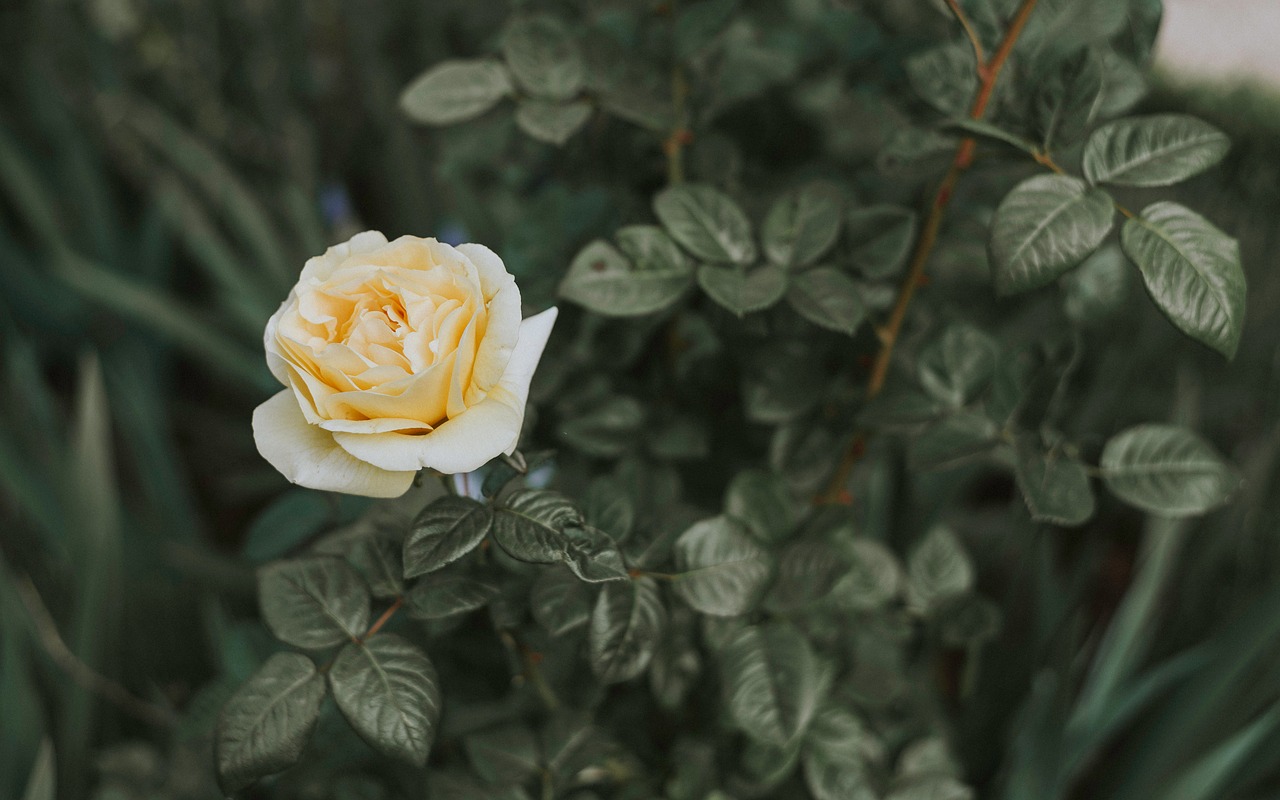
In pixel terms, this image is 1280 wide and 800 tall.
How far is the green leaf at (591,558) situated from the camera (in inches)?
15.3

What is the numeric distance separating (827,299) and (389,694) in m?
0.31

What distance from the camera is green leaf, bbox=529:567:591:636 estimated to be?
454 mm

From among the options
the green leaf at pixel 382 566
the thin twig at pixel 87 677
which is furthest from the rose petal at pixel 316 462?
the thin twig at pixel 87 677

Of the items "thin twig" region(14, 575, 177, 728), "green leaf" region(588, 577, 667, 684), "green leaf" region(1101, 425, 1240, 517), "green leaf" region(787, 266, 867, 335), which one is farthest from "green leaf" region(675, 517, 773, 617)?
"thin twig" region(14, 575, 177, 728)

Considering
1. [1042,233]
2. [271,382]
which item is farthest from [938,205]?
[271,382]

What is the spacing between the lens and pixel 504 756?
54 cm

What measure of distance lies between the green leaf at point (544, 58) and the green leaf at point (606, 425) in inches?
8.1

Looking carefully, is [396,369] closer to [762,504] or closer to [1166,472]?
[762,504]

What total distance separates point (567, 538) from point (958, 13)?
0.35 m

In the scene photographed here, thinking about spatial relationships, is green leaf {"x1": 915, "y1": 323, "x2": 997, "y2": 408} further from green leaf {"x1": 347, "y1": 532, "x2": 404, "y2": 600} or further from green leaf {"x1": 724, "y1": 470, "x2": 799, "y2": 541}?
green leaf {"x1": 347, "y1": 532, "x2": 404, "y2": 600}

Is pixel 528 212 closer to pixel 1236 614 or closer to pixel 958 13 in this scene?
pixel 958 13

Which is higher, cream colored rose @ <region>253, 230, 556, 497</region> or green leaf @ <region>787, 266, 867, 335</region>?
cream colored rose @ <region>253, 230, 556, 497</region>

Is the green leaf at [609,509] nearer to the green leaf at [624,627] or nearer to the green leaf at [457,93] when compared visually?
the green leaf at [624,627]

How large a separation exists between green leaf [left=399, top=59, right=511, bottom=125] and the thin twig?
2.14ft
